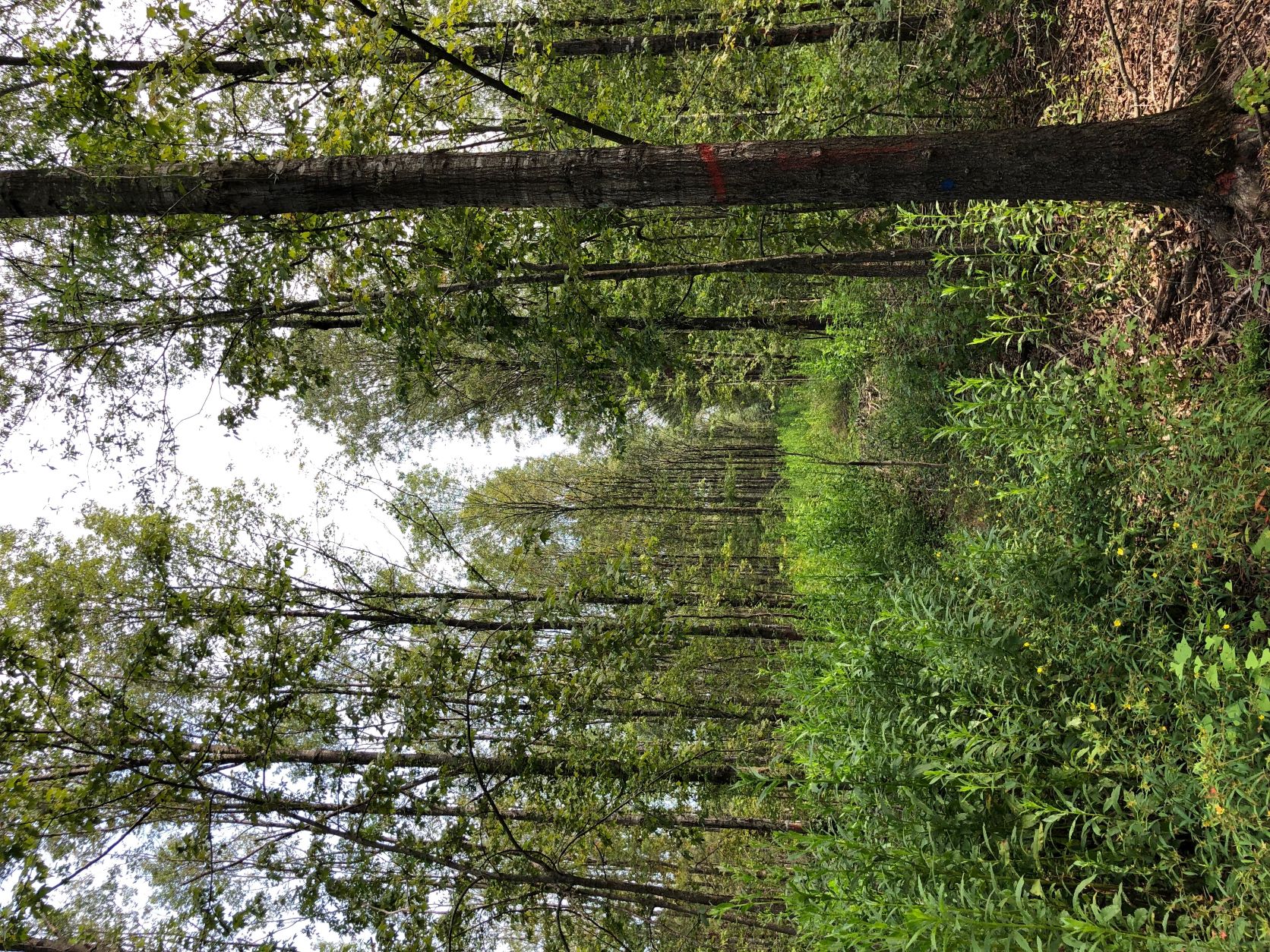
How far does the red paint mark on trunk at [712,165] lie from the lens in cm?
418

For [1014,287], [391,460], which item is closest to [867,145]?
[1014,287]

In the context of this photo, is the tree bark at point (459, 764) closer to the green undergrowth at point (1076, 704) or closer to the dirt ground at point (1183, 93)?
the green undergrowth at point (1076, 704)

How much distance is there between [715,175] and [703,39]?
6.13 metres

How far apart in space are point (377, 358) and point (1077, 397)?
1207 cm

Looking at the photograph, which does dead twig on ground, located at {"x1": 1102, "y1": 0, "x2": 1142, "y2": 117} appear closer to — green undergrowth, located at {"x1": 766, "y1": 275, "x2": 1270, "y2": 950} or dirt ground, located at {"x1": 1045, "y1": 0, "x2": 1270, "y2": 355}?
dirt ground, located at {"x1": 1045, "y1": 0, "x2": 1270, "y2": 355}

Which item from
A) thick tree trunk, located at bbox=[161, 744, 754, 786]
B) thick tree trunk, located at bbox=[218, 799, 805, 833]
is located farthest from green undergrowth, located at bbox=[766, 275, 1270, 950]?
thick tree trunk, located at bbox=[218, 799, 805, 833]

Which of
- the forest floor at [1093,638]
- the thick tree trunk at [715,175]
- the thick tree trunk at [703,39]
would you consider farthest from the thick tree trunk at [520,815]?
the thick tree trunk at [703,39]

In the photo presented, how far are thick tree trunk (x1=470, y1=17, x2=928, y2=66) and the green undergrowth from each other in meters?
4.50

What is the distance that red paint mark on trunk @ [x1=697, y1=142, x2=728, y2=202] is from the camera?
4184 mm

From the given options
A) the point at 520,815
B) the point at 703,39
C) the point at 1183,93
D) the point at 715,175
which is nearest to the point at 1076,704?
the point at 715,175

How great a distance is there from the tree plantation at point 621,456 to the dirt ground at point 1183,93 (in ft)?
0.11

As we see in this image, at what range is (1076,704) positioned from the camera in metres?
4.28

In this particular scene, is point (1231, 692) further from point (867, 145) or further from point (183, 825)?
point (183, 825)

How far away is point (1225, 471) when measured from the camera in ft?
14.0
